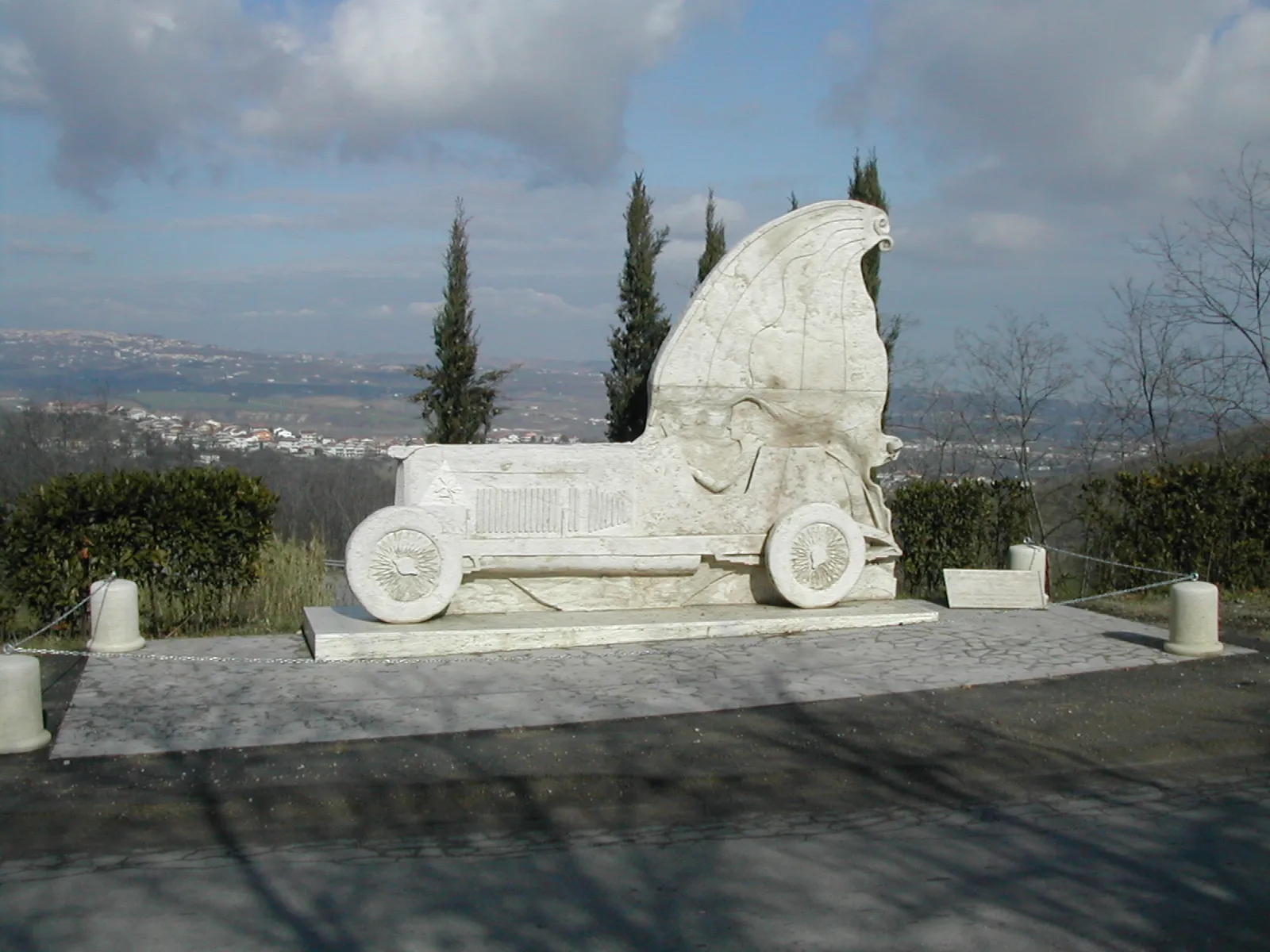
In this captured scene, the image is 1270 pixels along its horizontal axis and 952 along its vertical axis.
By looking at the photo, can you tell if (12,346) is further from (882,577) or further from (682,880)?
(682,880)

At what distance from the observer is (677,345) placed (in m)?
9.25

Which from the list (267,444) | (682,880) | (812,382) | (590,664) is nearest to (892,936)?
(682,880)

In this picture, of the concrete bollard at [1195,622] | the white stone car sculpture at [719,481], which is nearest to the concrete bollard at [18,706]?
the white stone car sculpture at [719,481]

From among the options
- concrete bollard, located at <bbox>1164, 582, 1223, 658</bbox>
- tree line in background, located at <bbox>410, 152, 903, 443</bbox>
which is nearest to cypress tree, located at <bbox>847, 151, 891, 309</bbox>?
tree line in background, located at <bbox>410, 152, 903, 443</bbox>

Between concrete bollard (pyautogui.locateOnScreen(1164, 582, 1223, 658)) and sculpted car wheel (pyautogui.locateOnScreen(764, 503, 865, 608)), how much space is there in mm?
2351

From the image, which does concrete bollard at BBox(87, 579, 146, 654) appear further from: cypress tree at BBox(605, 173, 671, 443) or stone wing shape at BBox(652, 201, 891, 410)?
cypress tree at BBox(605, 173, 671, 443)

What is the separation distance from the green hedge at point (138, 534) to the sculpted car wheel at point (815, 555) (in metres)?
4.29

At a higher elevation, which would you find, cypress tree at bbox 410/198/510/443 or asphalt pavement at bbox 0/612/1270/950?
cypress tree at bbox 410/198/510/443

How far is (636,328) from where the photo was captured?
18844 millimetres

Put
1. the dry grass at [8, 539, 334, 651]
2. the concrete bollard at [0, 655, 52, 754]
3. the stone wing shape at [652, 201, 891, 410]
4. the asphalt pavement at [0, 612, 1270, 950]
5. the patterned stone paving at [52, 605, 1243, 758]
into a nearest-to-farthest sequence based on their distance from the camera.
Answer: the asphalt pavement at [0, 612, 1270, 950]
the concrete bollard at [0, 655, 52, 754]
the patterned stone paving at [52, 605, 1243, 758]
the dry grass at [8, 539, 334, 651]
the stone wing shape at [652, 201, 891, 410]

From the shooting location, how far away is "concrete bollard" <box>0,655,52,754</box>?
609 centimetres

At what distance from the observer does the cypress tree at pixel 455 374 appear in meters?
17.7

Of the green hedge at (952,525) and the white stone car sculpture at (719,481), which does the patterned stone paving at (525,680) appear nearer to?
the white stone car sculpture at (719,481)

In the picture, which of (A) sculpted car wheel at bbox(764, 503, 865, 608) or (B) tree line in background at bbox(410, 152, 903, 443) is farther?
(B) tree line in background at bbox(410, 152, 903, 443)
